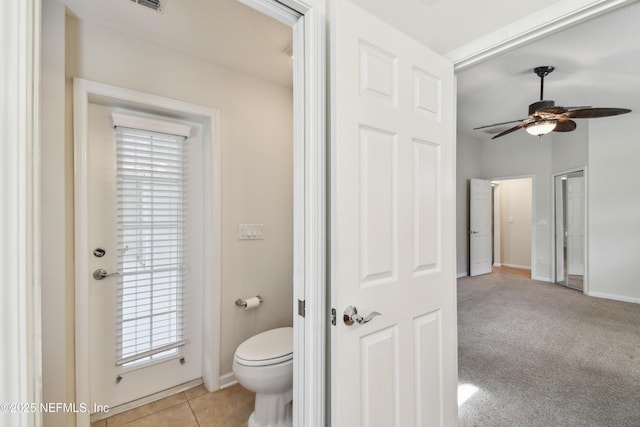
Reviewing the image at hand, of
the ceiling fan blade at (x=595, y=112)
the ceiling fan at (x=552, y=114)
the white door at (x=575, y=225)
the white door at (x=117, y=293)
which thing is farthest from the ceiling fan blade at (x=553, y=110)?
the white door at (x=117, y=293)

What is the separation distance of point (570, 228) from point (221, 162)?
19.0 ft

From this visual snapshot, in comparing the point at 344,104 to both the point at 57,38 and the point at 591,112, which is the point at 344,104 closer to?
the point at 57,38

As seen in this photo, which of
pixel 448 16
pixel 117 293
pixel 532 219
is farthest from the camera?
pixel 532 219

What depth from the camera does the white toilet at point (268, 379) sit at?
64.6 inches

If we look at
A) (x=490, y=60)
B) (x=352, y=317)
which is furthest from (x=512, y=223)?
(x=352, y=317)

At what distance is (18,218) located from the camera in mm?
633

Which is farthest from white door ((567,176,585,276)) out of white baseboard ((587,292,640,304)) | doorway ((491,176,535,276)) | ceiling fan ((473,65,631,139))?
ceiling fan ((473,65,631,139))

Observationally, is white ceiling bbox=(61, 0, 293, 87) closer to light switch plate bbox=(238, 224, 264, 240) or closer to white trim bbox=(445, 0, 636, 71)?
white trim bbox=(445, 0, 636, 71)

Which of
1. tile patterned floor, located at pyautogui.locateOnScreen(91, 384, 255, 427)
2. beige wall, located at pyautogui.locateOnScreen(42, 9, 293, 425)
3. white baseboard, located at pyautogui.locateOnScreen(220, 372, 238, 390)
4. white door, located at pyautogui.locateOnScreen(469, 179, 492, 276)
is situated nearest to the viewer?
beige wall, located at pyautogui.locateOnScreen(42, 9, 293, 425)

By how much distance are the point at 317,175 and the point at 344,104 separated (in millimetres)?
277

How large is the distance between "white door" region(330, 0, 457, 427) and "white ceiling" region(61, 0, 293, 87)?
3.11 feet

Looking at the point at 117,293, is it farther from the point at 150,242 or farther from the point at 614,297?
the point at 614,297

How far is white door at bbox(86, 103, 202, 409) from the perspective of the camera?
1817mm

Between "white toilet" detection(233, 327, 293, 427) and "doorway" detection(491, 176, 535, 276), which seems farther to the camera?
"doorway" detection(491, 176, 535, 276)
